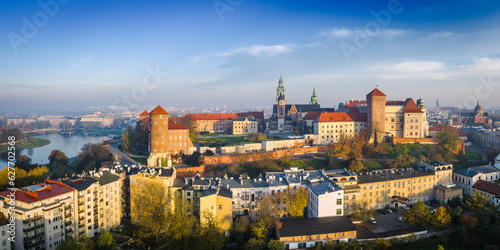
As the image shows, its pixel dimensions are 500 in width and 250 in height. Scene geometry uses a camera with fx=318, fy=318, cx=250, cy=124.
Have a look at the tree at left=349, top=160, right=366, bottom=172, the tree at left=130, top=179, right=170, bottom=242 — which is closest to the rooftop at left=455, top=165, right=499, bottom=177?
the tree at left=349, top=160, right=366, bottom=172

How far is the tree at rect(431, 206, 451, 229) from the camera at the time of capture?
25.0 meters

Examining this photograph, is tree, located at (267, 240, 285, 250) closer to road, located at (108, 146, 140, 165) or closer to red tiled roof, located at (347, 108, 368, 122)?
road, located at (108, 146, 140, 165)

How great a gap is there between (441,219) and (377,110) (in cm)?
2909

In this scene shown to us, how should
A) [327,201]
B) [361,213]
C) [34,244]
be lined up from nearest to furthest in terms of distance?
[34,244] → [327,201] → [361,213]

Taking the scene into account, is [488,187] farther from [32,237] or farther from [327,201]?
[32,237]

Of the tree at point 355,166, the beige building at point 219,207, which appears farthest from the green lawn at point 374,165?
the beige building at point 219,207

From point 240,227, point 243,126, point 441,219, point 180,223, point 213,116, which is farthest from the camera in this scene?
point 213,116

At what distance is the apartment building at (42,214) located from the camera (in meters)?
20.5

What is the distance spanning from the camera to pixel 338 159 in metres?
43.3

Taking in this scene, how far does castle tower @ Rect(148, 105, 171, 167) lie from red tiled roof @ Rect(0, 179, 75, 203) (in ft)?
57.5

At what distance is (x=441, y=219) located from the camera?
82.0 feet

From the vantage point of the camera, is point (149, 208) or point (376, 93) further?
point (376, 93)

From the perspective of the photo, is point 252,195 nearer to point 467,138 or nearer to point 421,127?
point 421,127

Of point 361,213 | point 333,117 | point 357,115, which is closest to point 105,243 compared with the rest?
point 361,213
